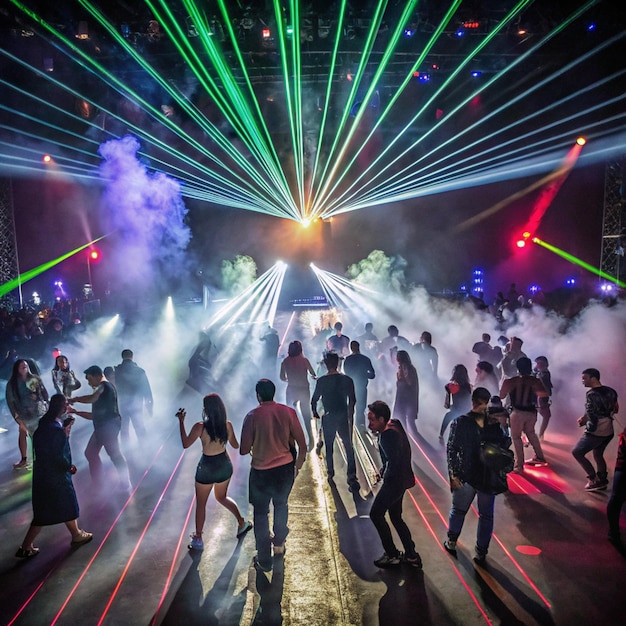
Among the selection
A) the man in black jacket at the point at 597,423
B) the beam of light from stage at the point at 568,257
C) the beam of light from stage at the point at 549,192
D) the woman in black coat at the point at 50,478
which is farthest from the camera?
the beam of light from stage at the point at 568,257

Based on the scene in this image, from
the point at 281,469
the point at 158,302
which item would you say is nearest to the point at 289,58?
the point at 281,469

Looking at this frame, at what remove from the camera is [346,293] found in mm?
22047

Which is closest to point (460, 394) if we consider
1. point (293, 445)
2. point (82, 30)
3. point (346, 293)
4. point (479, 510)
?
point (479, 510)

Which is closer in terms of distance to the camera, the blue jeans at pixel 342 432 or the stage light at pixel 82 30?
the blue jeans at pixel 342 432

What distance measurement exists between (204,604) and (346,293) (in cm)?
1880

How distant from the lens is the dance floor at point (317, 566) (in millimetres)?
3564

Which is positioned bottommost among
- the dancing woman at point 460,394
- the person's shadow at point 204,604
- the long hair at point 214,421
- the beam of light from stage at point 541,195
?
the person's shadow at point 204,604

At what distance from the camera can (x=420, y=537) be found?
4.61 meters

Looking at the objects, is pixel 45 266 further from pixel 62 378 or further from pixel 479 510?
pixel 479 510

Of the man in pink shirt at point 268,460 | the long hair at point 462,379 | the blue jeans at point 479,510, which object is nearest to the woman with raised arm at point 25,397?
the man in pink shirt at point 268,460

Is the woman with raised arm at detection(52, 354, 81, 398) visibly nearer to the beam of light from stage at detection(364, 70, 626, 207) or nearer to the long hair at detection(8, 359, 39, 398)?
the long hair at detection(8, 359, 39, 398)

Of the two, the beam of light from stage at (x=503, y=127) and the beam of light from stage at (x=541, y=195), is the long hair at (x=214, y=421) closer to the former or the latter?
the beam of light from stage at (x=503, y=127)

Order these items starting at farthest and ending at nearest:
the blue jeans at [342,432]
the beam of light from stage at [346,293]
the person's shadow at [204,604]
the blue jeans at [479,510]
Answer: the beam of light from stage at [346,293] < the blue jeans at [342,432] < the blue jeans at [479,510] < the person's shadow at [204,604]

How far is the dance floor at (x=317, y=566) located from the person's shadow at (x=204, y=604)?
0.04 feet
